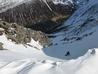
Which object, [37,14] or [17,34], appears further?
[37,14]

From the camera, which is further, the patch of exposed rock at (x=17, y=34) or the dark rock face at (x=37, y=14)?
the dark rock face at (x=37, y=14)

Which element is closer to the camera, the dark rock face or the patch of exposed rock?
the patch of exposed rock

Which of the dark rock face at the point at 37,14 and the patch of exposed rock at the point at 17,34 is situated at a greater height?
the dark rock face at the point at 37,14

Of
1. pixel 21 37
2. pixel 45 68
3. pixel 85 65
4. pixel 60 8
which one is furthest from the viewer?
pixel 60 8

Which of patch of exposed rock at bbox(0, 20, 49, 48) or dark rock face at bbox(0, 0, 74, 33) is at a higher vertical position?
dark rock face at bbox(0, 0, 74, 33)

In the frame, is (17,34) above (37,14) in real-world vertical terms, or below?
below

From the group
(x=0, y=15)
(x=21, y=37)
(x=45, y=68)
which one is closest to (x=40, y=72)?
(x=45, y=68)

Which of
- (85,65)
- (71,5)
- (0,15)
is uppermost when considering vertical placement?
(71,5)

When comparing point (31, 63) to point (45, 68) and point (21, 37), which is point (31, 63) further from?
point (21, 37)
